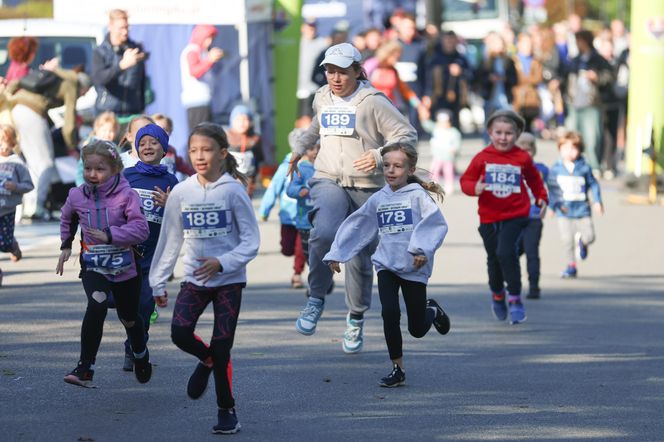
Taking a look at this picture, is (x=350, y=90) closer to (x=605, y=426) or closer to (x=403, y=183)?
(x=403, y=183)

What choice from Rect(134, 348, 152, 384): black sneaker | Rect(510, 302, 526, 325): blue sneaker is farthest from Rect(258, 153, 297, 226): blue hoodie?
Rect(134, 348, 152, 384): black sneaker

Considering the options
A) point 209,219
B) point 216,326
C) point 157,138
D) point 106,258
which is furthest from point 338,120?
point 216,326

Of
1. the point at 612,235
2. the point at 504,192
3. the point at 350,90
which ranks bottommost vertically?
the point at 612,235

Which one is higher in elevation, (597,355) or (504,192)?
(504,192)

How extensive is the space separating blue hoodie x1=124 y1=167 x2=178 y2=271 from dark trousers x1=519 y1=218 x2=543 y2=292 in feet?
14.9

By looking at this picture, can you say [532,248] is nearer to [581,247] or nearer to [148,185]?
[581,247]

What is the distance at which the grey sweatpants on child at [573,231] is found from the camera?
46.7ft

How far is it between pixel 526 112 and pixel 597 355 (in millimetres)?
16392

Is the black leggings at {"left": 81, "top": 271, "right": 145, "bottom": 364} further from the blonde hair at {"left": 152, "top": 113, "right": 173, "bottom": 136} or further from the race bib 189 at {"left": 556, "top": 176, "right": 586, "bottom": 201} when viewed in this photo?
the race bib 189 at {"left": 556, "top": 176, "right": 586, "bottom": 201}

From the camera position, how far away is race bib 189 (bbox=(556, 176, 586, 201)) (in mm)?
14141

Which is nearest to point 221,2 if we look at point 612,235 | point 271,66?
point 271,66

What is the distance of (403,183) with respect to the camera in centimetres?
893

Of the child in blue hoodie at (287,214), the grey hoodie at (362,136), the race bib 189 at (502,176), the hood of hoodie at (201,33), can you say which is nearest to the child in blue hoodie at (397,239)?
the grey hoodie at (362,136)

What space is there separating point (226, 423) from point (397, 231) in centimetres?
190
